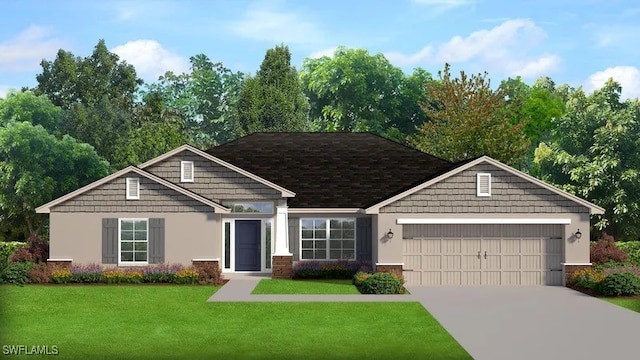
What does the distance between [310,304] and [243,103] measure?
43975mm

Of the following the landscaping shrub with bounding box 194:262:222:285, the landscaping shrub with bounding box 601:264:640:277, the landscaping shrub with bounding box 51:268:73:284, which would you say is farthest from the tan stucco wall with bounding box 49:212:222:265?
the landscaping shrub with bounding box 601:264:640:277

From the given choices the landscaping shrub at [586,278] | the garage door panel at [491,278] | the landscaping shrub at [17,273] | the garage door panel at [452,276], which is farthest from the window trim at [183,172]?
the landscaping shrub at [586,278]

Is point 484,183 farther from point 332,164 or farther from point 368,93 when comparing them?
point 368,93

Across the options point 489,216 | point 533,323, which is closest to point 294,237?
point 489,216

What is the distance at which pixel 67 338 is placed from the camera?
17.2m

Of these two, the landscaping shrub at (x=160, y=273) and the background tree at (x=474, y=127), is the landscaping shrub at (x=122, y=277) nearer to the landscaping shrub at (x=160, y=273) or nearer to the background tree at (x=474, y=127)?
the landscaping shrub at (x=160, y=273)

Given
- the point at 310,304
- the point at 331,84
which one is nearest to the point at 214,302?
the point at 310,304

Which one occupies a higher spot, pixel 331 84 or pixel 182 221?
pixel 331 84

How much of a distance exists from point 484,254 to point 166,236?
11.0 metres

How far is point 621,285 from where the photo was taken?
83.1 ft

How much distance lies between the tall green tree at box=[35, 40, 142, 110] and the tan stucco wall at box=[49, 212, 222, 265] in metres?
43.8

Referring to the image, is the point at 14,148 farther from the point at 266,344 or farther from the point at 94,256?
the point at 266,344

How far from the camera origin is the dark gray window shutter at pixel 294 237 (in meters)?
33.0

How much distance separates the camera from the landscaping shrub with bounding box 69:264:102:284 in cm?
2956
